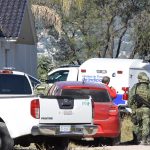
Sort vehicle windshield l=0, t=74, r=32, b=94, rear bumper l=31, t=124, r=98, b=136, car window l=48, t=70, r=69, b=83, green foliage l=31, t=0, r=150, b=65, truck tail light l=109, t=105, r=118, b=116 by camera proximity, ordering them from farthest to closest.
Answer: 1. green foliage l=31, t=0, r=150, b=65
2. car window l=48, t=70, r=69, b=83
3. truck tail light l=109, t=105, r=118, b=116
4. vehicle windshield l=0, t=74, r=32, b=94
5. rear bumper l=31, t=124, r=98, b=136

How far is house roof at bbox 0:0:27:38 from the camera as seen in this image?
27.5 m

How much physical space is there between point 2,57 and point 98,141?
43.9 ft

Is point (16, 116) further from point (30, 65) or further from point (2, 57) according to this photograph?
point (30, 65)

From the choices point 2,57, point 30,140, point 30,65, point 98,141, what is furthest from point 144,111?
Answer: point 30,65

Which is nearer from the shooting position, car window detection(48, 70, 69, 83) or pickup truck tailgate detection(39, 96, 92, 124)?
pickup truck tailgate detection(39, 96, 92, 124)

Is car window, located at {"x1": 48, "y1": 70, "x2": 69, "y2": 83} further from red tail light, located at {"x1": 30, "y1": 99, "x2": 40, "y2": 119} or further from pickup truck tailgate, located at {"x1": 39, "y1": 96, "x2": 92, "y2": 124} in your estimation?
red tail light, located at {"x1": 30, "y1": 99, "x2": 40, "y2": 119}

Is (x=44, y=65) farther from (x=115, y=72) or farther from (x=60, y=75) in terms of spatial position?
(x=115, y=72)

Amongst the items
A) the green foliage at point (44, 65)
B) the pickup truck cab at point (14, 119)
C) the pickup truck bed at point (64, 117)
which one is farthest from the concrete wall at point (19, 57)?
the pickup truck cab at point (14, 119)

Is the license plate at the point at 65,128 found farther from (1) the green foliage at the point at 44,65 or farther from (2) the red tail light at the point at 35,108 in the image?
(1) the green foliage at the point at 44,65

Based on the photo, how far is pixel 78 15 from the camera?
136ft

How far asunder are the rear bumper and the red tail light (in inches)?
8.1

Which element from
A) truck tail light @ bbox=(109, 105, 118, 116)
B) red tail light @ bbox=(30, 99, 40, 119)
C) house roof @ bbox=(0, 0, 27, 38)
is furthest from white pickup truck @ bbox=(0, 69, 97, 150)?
house roof @ bbox=(0, 0, 27, 38)

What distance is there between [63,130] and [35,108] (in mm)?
808

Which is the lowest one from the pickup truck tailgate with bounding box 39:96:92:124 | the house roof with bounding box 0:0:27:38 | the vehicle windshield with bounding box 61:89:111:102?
the vehicle windshield with bounding box 61:89:111:102
